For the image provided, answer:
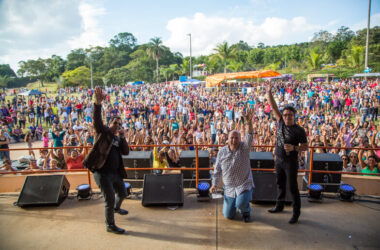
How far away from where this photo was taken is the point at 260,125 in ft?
37.8

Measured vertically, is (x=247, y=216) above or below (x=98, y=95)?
below

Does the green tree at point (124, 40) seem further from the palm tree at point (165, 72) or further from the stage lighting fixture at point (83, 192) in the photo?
the stage lighting fixture at point (83, 192)

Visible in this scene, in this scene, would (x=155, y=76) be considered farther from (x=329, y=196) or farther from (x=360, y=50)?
(x=329, y=196)

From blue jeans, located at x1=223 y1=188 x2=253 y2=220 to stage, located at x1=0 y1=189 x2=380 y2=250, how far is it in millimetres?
146

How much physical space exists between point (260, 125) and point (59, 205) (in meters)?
8.88

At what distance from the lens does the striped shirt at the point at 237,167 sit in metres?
3.94

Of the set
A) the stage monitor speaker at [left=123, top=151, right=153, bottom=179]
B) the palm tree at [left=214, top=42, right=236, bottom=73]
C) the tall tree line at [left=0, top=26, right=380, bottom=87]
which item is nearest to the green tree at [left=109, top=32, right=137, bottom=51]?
the tall tree line at [left=0, top=26, right=380, bottom=87]

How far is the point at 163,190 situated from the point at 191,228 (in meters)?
1.06

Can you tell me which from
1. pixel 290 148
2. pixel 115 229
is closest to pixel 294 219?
pixel 290 148

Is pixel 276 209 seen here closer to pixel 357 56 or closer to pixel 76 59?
pixel 357 56

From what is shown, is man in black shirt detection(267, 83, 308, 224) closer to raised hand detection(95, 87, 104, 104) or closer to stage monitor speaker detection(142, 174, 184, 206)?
stage monitor speaker detection(142, 174, 184, 206)

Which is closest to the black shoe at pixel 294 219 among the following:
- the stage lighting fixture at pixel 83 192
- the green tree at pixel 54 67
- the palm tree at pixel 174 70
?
the stage lighting fixture at pixel 83 192

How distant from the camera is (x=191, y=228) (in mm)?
4016

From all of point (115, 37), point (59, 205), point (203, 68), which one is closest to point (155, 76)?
point (203, 68)
